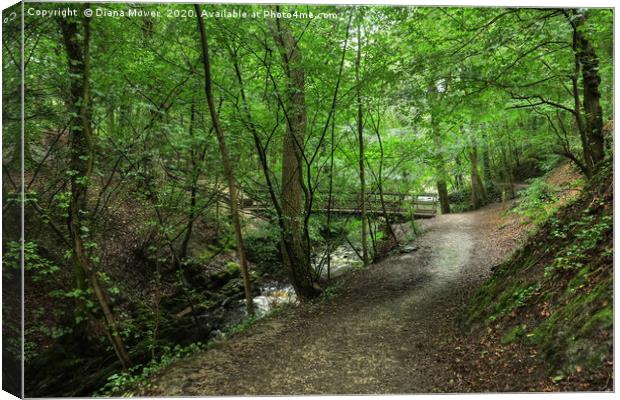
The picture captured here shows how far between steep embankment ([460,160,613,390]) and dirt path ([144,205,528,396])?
0.54 metres

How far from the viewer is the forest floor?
3.71 meters

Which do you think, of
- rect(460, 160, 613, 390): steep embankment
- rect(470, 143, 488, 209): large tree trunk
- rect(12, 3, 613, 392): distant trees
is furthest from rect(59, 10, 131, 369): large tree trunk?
rect(470, 143, 488, 209): large tree trunk

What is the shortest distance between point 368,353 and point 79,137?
4.78 metres

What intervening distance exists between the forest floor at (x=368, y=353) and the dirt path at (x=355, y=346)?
1 cm

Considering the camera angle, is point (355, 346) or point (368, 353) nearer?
point (368, 353)

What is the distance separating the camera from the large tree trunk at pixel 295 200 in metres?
6.94

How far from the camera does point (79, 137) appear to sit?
5.26 meters

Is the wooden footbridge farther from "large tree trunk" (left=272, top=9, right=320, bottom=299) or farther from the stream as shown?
the stream

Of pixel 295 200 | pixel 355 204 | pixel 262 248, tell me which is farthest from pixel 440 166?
pixel 295 200

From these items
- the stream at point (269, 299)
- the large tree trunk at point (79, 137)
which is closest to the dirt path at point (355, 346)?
the stream at point (269, 299)

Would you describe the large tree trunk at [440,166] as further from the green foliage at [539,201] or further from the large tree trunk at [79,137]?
the large tree trunk at [79,137]

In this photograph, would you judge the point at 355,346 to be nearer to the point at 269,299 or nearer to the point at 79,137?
the point at 79,137

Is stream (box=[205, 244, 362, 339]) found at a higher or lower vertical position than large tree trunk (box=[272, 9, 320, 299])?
lower

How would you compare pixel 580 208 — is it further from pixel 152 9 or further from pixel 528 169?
pixel 528 169
